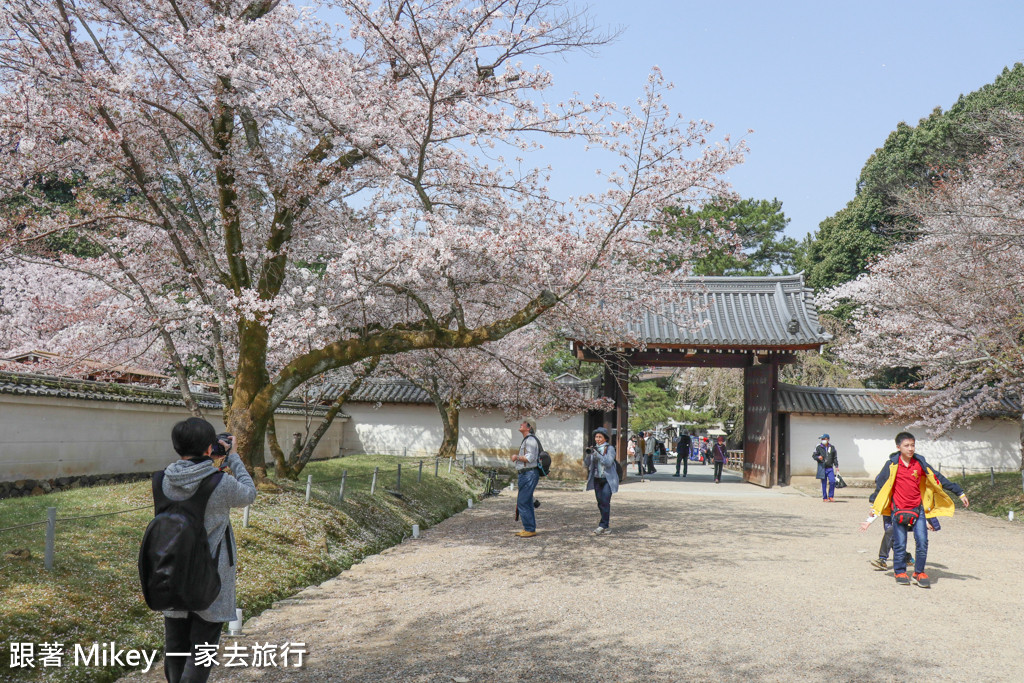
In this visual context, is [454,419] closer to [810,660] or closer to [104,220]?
[104,220]

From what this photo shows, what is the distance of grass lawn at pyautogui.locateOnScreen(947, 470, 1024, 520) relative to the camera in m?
15.8

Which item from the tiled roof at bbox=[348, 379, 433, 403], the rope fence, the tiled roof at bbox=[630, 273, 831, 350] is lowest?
the rope fence

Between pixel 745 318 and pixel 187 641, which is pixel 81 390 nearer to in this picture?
pixel 187 641

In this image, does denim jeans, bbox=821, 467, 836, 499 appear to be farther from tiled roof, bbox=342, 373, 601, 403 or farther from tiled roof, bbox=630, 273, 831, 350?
tiled roof, bbox=342, 373, 601, 403

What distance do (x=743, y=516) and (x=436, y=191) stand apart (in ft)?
29.5

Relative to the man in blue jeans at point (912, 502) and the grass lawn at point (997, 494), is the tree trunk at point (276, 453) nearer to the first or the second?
the man in blue jeans at point (912, 502)

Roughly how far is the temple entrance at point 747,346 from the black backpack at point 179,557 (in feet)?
56.4

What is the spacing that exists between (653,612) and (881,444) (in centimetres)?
1929

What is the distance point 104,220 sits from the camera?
9.37 meters

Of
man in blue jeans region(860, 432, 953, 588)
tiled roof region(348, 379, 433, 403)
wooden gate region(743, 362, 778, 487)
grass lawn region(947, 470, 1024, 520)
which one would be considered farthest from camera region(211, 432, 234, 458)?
tiled roof region(348, 379, 433, 403)

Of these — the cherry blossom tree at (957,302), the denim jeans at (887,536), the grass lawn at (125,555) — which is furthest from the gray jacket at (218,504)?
the cherry blossom tree at (957,302)

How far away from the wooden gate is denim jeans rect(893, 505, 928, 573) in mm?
13897

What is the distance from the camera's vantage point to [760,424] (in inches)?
890

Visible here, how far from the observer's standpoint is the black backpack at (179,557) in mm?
3520
